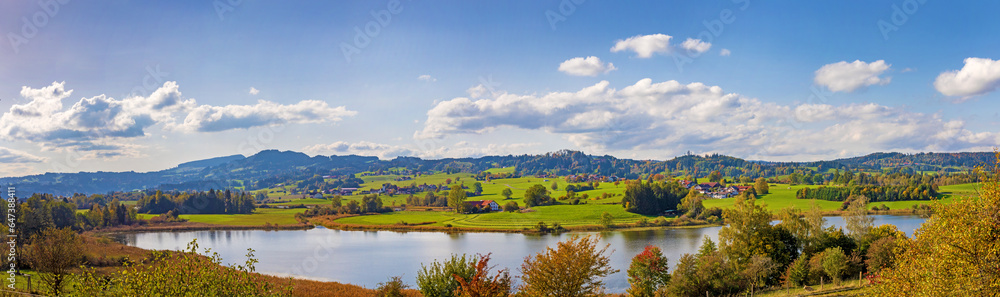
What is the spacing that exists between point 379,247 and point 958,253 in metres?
57.5

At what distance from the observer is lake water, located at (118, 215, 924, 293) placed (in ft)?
149

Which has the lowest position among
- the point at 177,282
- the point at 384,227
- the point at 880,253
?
the point at 384,227

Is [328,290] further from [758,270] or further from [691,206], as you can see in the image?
[691,206]

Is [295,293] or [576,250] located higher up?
[576,250]

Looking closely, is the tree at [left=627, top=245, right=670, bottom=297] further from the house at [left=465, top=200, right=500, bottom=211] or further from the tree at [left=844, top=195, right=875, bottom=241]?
the house at [left=465, top=200, right=500, bottom=211]

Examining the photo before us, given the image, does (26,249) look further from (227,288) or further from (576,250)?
(576,250)

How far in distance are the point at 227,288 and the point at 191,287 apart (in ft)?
2.60

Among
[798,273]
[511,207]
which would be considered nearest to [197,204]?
[511,207]

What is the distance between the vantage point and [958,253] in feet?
38.4

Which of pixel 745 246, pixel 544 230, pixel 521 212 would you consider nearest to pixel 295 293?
pixel 745 246

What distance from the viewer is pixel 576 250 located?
16328 mm

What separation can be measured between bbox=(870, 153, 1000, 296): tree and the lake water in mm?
23173

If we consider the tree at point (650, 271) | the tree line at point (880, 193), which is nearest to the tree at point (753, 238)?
the tree at point (650, 271)

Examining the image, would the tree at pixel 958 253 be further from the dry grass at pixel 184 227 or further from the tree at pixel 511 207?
the dry grass at pixel 184 227
